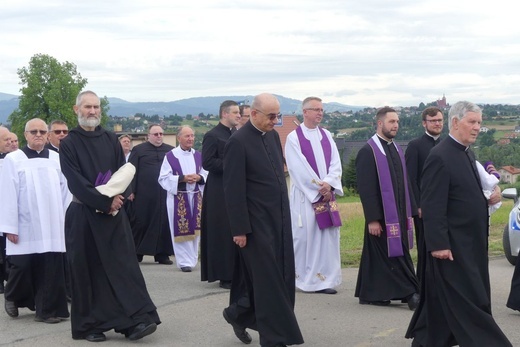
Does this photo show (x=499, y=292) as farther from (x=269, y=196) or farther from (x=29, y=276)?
(x=29, y=276)

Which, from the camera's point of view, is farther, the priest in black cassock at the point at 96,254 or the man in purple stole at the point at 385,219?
the man in purple stole at the point at 385,219

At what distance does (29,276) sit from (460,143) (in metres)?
4.82

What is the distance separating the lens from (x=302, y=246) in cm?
1160

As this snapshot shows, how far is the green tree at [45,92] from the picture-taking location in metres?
77.4

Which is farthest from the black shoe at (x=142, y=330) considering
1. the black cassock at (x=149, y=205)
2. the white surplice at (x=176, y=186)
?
the black cassock at (x=149, y=205)

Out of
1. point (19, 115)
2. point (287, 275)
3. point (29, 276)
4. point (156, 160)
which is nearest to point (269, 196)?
point (287, 275)

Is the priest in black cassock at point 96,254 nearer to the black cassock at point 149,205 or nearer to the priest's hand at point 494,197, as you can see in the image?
the priest's hand at point 494,197

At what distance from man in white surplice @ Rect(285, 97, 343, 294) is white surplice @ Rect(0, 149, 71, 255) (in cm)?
297

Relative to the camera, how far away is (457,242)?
24.3 ft

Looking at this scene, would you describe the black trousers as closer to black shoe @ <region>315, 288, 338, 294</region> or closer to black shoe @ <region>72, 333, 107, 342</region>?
black shoe @ <region>72, 333, 107, 342</region>

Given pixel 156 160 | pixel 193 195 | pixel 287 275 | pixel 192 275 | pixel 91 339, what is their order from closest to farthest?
pixel 287 275
pixel 91 339
pixel 192 275
pixel 193 195
pixel 156 160

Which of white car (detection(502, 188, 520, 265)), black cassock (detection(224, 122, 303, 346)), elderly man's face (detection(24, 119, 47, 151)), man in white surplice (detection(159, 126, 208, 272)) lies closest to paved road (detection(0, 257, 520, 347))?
black cassock (detection(224, 122, 303, 346))

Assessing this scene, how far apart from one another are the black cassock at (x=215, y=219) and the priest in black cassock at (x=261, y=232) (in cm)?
351

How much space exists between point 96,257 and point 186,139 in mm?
5757
